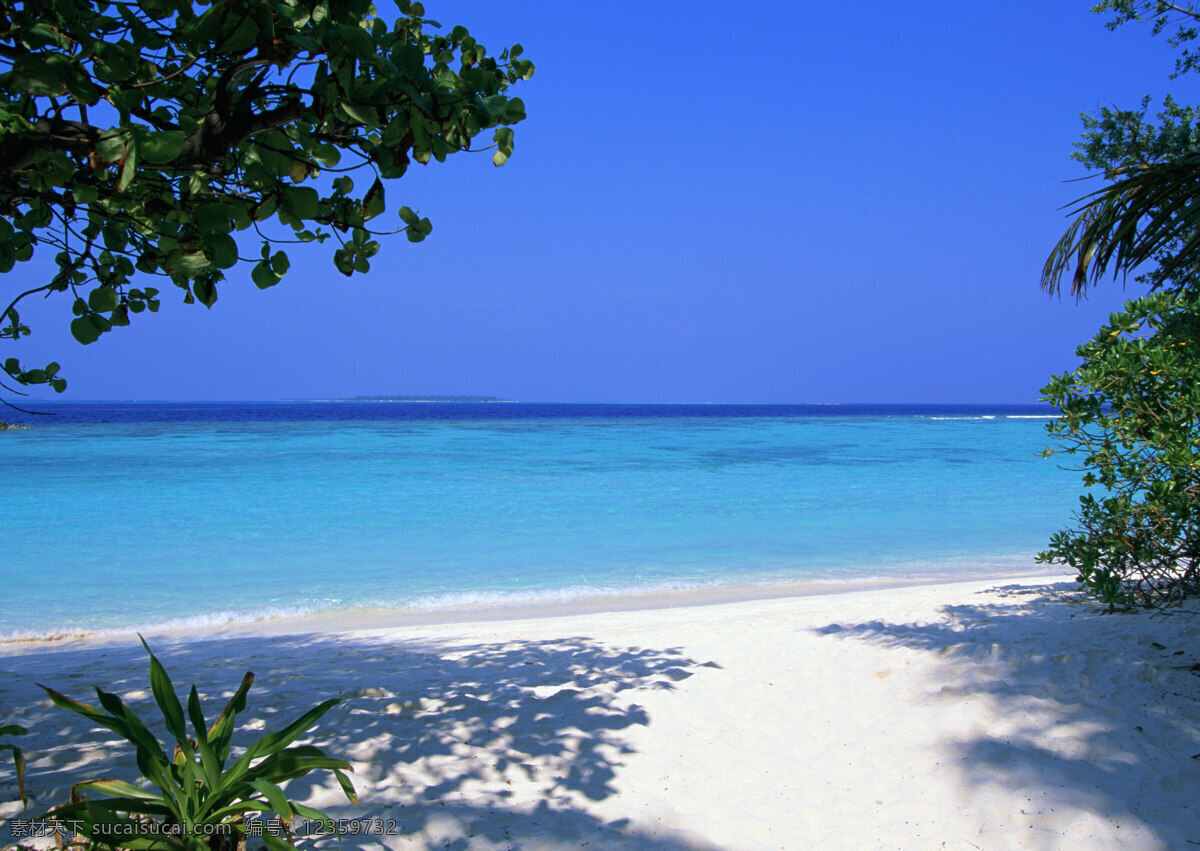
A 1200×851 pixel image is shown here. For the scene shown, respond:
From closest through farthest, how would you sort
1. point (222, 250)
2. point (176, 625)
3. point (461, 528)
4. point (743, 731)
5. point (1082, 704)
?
point (222, 250) → point (1082, 704) → point (743, 731) → point (176, 625) → point (461, 528)

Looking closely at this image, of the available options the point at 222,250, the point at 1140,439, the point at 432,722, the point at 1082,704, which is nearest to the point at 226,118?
the point at 222,250

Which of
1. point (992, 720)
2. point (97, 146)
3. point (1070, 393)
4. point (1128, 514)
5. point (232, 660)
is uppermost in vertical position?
point (97, 146)

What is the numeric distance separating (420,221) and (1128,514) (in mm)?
5327

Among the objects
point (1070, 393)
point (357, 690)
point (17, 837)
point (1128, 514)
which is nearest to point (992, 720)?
point (1128, 514)

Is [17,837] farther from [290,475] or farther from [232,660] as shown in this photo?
[290,475]

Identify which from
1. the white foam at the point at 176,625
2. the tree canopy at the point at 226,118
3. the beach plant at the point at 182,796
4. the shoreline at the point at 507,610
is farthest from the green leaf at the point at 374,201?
the white foam at the point at 176,625

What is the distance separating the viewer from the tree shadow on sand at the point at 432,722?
111 inches

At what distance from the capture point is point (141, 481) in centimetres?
1956

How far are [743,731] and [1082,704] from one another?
1.78 meters

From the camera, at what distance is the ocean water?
9.08m

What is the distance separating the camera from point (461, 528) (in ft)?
43.7

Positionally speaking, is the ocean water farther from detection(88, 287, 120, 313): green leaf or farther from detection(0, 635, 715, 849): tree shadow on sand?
detection(88, 287, 120, 313): green leaf

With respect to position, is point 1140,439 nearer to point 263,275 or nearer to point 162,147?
point 263,275

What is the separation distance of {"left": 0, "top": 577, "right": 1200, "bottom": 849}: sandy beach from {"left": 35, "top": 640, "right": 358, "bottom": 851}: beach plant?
0.48 m
